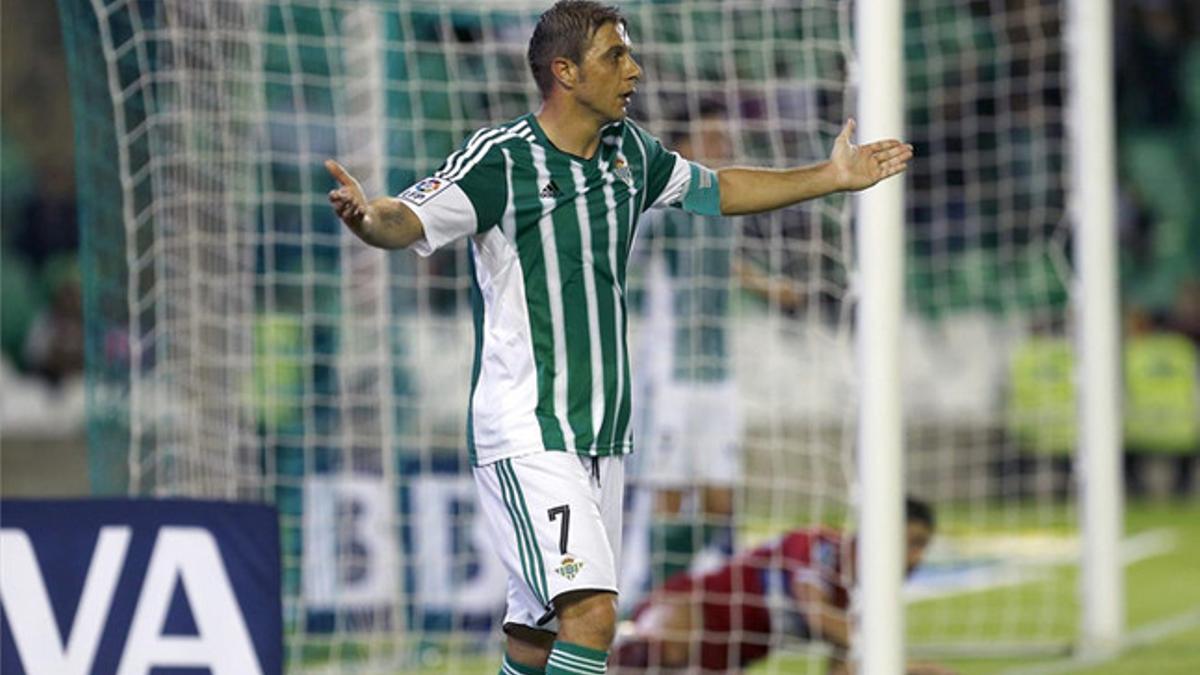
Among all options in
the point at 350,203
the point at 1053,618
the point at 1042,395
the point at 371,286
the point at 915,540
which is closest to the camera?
the point at 350,203

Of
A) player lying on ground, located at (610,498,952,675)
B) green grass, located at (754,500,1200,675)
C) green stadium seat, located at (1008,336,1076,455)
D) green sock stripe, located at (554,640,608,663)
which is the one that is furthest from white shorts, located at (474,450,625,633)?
green stadium seat, located at (1008,336,1076,455)

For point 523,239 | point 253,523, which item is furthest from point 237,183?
point 523,239

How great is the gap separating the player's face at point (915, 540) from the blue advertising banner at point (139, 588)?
102 inches

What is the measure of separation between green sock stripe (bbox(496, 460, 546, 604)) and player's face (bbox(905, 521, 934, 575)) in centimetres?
276

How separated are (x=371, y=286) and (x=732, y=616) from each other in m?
2.49

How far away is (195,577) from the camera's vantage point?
6324 millimetres

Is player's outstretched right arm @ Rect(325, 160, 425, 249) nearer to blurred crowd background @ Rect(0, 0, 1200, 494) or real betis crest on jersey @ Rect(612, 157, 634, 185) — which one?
real betis crest on jersey @ Rect(612, 157, 634, 185)

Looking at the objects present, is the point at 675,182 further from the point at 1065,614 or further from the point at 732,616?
the point at 1065,614

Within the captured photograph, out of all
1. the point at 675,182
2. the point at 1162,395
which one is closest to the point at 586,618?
the point at 675,182

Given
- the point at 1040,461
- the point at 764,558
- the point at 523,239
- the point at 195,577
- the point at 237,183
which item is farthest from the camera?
the point at 1040,461

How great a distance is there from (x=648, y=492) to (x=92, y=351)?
2505mm

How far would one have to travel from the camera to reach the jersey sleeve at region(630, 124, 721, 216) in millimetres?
5930

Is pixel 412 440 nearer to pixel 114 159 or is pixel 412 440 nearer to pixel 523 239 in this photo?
pixel 114 159

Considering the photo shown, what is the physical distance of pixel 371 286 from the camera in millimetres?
9992
